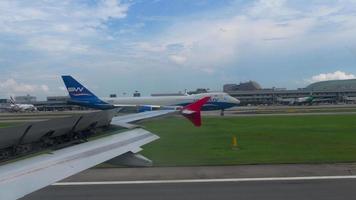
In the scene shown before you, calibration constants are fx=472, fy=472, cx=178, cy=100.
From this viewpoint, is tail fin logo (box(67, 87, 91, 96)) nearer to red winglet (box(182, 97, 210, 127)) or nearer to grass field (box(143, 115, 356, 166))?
grass field (box(143, 115, 356, 166))

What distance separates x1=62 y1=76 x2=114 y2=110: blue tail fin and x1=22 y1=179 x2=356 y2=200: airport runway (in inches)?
1769

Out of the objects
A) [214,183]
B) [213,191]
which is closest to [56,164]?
[213,191]

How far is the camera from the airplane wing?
10.6 feet

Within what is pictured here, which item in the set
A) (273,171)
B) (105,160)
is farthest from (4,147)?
(273,171)

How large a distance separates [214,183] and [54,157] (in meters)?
7.01

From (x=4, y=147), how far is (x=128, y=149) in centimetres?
161

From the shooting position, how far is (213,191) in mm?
9836

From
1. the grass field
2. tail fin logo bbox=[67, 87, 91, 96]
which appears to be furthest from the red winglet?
tail fin logo bbox=[67, 87, 91, 96]

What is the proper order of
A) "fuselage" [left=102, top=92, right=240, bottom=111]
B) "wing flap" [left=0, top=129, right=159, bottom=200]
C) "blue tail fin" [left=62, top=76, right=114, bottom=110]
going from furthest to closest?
"blue tail fin" [left=62, top=76, right=114, bottom=110] → "fuselage" [left=102, top=92, right=240, bottom=111] → "wing flap" [left=0, top=129, right=159, bottom=200]

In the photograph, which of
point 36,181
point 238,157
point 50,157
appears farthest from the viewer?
point 238,157

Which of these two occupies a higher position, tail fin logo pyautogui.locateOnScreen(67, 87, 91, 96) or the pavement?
tail fin logo pyautogui.locateOnScreen(67, 87, 91, 96)

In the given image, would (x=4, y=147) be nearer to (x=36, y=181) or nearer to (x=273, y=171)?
(x=36, y=181)

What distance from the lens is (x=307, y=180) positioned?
1092 cm

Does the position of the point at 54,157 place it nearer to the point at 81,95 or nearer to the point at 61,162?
the point at 61,162
